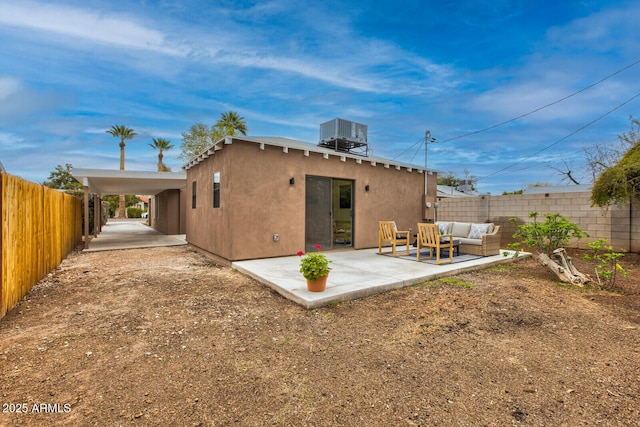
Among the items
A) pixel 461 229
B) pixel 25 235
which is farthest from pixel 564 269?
pixel 25 235

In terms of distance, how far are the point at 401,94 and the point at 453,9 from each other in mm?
5181

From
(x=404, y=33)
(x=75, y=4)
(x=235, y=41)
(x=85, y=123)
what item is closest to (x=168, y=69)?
(x=235, y=41)

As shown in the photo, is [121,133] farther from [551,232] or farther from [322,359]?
[551,232]

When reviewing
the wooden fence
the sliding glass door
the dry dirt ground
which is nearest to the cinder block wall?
the dry dirt ground

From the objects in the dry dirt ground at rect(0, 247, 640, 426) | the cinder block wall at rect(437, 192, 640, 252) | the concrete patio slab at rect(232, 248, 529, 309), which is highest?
the cinder block wall at rect(437, 192, 640, 252)

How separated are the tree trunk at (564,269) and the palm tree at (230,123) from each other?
2524 centimetres

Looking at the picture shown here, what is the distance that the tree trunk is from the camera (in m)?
5.00

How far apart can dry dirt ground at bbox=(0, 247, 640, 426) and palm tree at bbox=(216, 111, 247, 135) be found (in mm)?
24112

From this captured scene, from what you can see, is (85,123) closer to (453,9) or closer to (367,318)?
(453,9)

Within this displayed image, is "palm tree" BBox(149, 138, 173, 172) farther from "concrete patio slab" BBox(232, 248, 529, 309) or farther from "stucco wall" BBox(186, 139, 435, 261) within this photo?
"concrete patio slab" BBox(232, 248, 529, 309)

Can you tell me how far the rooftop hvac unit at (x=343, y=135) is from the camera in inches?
419

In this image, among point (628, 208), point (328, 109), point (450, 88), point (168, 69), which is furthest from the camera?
point (328, 109)

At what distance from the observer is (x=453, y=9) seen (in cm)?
864

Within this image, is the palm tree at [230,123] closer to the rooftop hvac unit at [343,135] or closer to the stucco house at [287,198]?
the rooftop hvac unit at [343,135]
